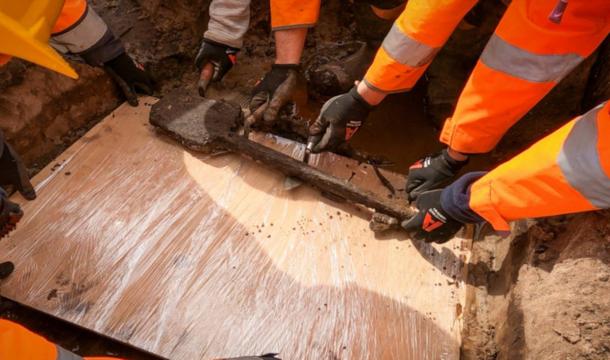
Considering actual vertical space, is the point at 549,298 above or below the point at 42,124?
below

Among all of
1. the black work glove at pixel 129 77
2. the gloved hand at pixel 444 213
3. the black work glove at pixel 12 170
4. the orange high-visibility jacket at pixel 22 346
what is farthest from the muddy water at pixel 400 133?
the orange high-visibility jacket at pixel 22 346

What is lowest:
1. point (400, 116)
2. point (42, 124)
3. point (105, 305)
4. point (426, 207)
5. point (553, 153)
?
point (400, 116)

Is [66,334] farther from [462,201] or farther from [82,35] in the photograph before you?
[462,201]

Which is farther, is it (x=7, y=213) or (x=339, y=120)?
(x=339, y=120)

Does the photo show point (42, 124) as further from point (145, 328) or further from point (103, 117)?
point (145, 328)

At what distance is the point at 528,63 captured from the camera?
1.42 metres

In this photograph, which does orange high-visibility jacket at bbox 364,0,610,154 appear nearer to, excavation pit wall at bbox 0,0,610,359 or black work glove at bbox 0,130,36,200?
excavation pit wall at bbox 0,0,610,359

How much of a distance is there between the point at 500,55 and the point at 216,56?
1439 mm

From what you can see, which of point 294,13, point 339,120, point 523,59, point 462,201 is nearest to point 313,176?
point 339,120

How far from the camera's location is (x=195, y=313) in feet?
5.31

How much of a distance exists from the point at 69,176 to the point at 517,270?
199 centimetres

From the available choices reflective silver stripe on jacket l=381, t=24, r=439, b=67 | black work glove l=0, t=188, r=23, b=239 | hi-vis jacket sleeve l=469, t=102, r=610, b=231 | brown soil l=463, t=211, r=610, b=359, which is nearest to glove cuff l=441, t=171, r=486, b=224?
hi-vis jacket sleeve l=469, t=102, r=610, b=231

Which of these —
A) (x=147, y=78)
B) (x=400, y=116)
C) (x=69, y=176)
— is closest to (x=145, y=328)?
(x=69, y=176)

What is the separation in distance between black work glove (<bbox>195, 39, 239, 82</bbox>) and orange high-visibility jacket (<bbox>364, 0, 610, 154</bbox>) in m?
0.85
